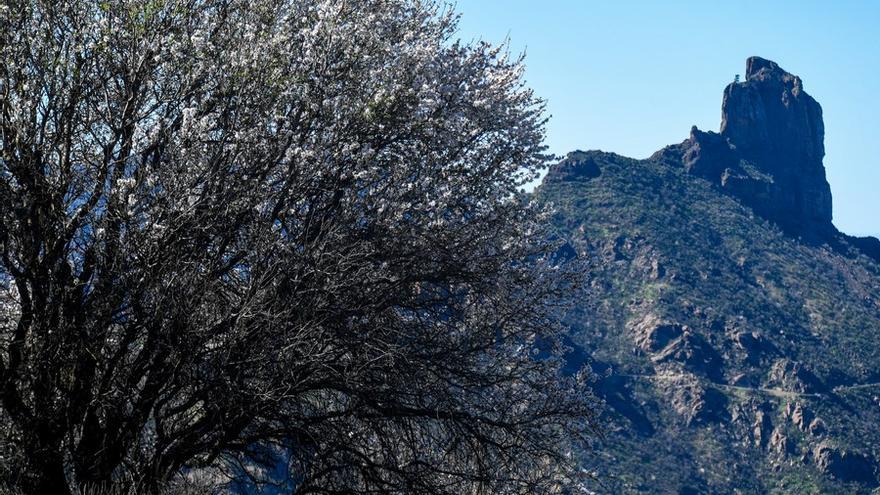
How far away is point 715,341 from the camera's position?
15262 centimetres

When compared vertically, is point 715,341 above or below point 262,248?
above

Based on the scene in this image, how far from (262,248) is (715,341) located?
5883 inches

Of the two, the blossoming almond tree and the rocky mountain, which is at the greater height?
the rocky mountain

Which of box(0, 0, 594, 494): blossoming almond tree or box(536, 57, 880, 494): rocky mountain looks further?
box(536, 57, 880, 494): rocky mountain

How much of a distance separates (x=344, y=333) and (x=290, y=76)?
111 inches

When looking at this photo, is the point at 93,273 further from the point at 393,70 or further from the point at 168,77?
the point at 393,70

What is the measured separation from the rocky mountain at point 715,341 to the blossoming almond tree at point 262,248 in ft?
343

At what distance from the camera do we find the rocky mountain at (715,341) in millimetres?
130875

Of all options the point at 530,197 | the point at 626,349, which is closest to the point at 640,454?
the point at 626,349

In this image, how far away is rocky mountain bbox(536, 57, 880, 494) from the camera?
13088 cm

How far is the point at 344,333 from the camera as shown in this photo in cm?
1059

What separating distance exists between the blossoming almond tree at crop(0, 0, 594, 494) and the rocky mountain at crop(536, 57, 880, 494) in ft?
343

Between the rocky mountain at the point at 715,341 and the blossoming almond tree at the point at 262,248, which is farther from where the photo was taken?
the rocky mountain at the point at 715,341

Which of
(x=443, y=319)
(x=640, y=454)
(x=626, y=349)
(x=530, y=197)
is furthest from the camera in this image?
(x=626, y=349)
